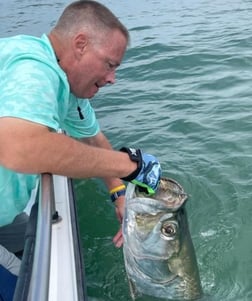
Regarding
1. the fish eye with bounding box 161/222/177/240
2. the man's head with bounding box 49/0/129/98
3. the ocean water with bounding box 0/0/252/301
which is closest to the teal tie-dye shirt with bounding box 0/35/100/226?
the man's head with bounding box 49/0/129/98

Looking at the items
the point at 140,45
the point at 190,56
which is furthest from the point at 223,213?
the point at 140,45

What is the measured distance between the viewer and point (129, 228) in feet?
8.38

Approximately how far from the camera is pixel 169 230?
255 centimetres

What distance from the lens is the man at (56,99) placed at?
2154mm

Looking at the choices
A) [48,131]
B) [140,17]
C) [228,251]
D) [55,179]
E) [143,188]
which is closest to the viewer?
[48,131]

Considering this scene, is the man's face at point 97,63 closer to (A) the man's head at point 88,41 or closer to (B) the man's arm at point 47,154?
(A) the man's head at point 88,41

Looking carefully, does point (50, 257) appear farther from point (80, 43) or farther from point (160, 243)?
point (80, 43)

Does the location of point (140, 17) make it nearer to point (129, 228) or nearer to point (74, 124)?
point (74, 124)

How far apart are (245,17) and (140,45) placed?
3205 mm

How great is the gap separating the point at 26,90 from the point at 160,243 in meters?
1.05

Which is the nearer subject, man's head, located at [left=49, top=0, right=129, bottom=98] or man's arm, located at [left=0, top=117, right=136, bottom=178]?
man's arm, located at [left=0, top=117, right=136, bottom=178]

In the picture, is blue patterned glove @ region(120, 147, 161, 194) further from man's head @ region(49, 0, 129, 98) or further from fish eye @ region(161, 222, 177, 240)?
man's head @ region(49, 0, 129, 98)

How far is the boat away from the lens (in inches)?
76.2

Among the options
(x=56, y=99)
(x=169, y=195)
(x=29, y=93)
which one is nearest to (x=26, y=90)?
(x=29, y=93)
